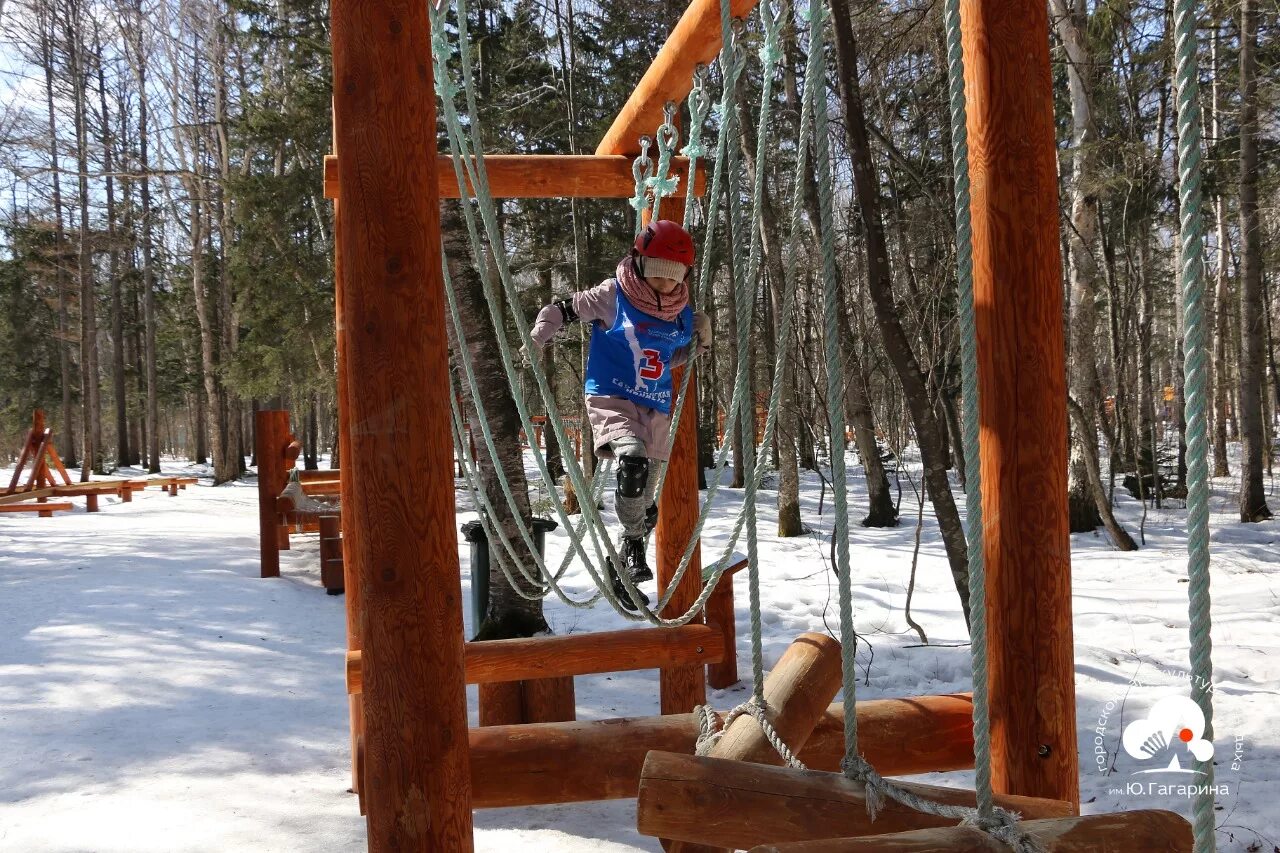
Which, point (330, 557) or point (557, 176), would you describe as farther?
point (330, 557)

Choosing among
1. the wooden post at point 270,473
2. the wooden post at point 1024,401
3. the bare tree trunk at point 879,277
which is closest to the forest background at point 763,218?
the bare tree trunk at point 879,277

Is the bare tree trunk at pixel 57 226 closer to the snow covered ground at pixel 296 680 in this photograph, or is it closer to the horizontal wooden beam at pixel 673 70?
the snow covered ground at pixel 296 680

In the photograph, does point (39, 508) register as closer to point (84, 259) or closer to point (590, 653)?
point (84, 259)

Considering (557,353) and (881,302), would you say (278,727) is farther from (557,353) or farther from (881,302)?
(557,353)

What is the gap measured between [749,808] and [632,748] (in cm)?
85

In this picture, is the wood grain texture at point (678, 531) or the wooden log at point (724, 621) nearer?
the wood grain texture at point (678, 531)

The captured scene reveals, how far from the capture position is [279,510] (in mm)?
7582

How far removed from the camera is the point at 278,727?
4051 mm

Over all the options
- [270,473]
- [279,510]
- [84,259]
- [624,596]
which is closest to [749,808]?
[624,596]

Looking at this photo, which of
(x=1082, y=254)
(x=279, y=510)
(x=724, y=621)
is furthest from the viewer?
(x=1082, y=254)

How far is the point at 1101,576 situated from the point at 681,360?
185 inches

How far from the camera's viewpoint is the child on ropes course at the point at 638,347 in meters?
3.48

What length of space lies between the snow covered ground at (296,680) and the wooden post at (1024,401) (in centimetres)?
167

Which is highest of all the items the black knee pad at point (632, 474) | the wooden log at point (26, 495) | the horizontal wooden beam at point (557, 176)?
the horizontal wooden beam at point (557, 176)
